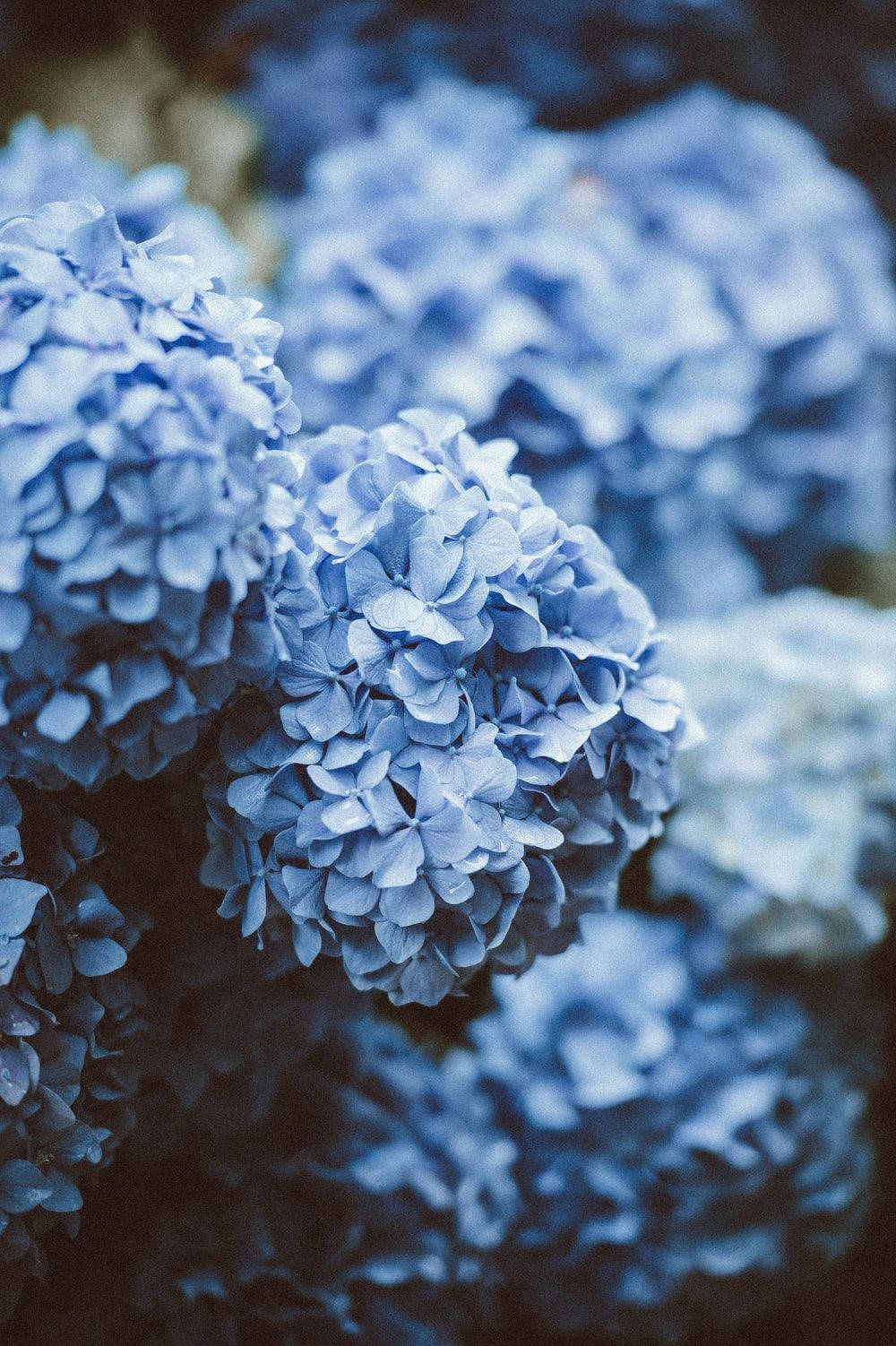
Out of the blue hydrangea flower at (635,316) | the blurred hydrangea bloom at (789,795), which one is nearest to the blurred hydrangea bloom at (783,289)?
the blue hydrangea flower at (635,316)

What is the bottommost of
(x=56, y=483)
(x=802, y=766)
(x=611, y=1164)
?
(x=611, y=1164)

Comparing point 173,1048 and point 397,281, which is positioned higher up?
point 397,281

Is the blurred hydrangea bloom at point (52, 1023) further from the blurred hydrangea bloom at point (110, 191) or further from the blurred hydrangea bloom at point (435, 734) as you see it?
the blurred hydrangea bloom at point (110, 191)

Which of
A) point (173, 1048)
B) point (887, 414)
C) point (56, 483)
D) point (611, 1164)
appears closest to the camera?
point (56, 483)

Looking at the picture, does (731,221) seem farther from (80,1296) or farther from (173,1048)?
(80,1296)

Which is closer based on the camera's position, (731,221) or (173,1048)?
(173,1048)

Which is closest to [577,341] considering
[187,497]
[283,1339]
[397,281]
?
[397,281]
